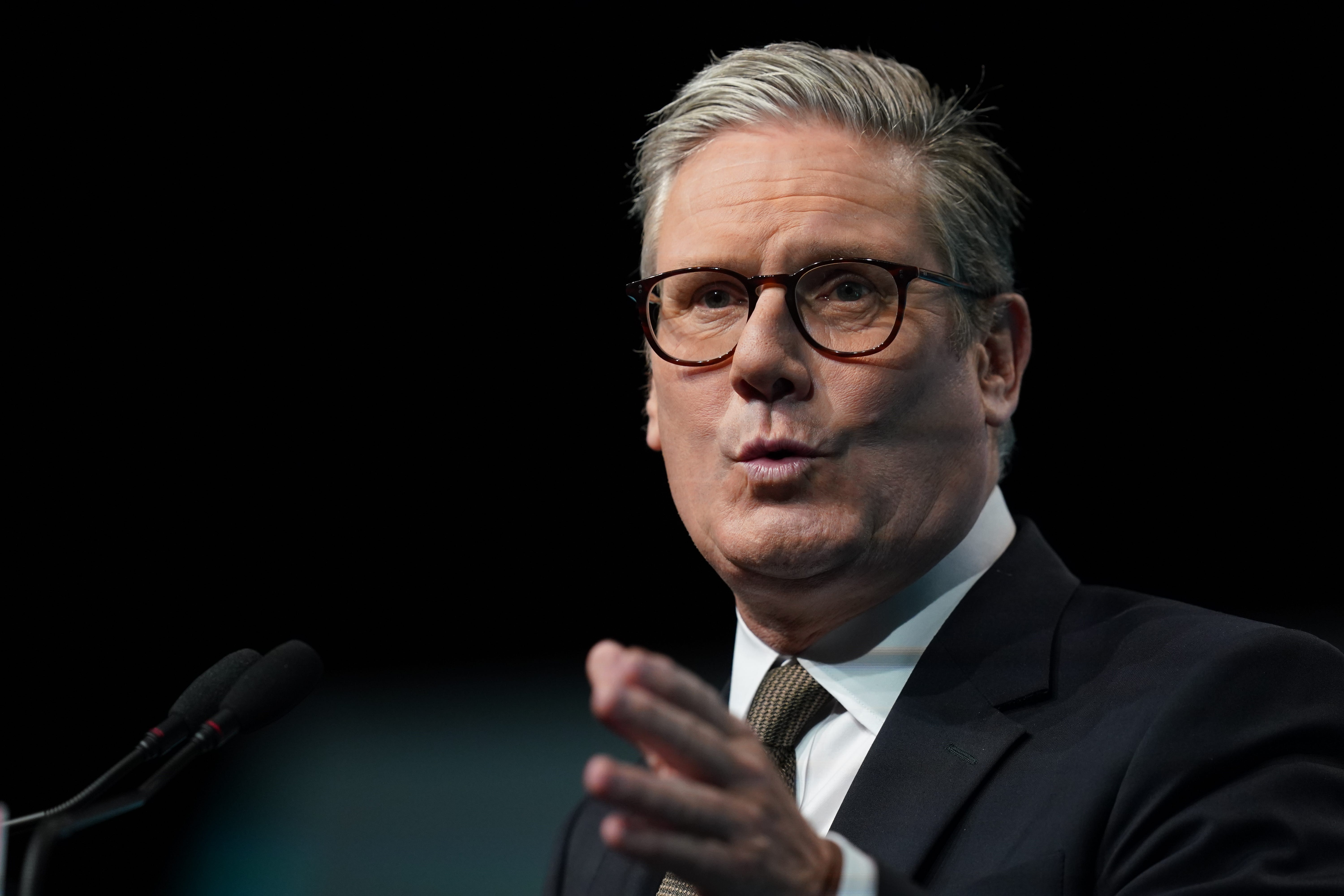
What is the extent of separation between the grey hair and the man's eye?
0.08 meters

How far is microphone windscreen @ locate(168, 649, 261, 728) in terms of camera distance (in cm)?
148

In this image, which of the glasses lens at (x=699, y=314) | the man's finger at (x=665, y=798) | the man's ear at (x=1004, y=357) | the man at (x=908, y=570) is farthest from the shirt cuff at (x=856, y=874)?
the man's ear at (x=1004, y=357)

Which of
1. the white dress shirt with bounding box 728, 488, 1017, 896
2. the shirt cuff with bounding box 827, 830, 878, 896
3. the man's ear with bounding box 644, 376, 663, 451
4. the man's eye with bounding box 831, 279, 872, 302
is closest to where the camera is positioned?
the shirt cuff with bounding box 827, 830, 878, 896

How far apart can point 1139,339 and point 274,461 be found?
2075mm

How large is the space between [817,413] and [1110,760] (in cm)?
61

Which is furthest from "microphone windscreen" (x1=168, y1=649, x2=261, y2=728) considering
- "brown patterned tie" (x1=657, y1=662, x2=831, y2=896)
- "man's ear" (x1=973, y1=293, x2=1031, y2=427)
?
"man's ear" (x1=973, y1=293, x2=1031, y2=427)

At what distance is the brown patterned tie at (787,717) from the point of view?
1.78 m

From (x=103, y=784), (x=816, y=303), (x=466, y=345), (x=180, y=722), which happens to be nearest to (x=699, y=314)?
(x=816, y=303)

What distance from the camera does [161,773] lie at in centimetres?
137

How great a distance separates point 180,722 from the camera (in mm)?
1465

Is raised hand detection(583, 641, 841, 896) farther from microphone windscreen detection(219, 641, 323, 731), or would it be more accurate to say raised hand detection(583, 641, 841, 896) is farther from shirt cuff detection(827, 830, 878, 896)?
microphone windscreen detection(219, 641, 323, 731)

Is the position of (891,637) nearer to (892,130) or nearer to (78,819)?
(892,130)

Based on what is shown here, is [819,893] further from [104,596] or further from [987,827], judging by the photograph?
[104,596]

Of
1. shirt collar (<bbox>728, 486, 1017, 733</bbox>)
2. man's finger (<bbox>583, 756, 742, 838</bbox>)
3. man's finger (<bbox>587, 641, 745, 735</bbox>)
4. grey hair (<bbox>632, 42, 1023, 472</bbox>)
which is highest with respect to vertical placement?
grey hair (<bbox>632, 42, 1023, 472</bbox>)
